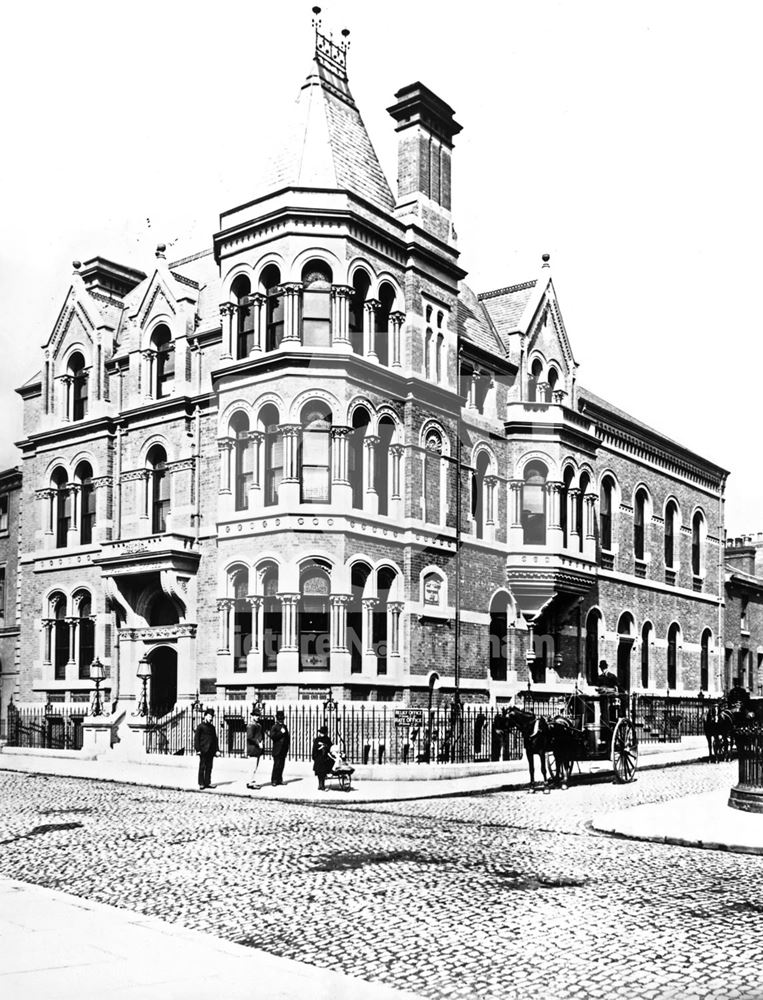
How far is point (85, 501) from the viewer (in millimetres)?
35594

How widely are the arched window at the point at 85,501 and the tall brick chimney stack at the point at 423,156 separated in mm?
12715

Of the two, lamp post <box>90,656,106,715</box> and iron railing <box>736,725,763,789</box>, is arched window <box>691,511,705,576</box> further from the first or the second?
iron railing <box>736,725,763,789</box>

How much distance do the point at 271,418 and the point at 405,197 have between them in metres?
8.14

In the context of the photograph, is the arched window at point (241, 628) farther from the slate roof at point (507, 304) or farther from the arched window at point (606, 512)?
the arched window at point (606, 512)

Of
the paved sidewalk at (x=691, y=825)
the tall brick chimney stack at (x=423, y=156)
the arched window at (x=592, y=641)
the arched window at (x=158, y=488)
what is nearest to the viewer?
the paved sidewalk at (x=691, y=825)

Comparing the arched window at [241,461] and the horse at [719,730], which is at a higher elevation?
the arched window at [241,461]

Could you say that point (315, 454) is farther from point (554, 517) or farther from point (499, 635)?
point (554, 517)

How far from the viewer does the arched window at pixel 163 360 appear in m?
33.8

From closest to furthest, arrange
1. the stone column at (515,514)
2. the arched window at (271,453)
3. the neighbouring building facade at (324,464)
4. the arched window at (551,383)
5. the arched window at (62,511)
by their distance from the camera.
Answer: the neighbouring building facade at (324,464) < the arched window at (271,453) < the stone column at (515,514) < the arched window at (62,511) < the arched window at (551,383)

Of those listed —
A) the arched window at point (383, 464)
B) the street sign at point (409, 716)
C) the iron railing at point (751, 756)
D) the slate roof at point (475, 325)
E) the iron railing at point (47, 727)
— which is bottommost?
the iron railing at point (47, 727)

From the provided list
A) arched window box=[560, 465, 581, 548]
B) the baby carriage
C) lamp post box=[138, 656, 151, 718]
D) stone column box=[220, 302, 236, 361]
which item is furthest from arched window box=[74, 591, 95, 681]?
arched window box=[560, 465, 581, 548]

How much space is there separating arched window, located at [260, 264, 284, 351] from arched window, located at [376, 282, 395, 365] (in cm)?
278

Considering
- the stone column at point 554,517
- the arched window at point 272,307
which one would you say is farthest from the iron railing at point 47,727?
the stone column at point 554,517

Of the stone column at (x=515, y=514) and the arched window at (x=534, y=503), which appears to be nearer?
the stone column at (x=515, y=514)
